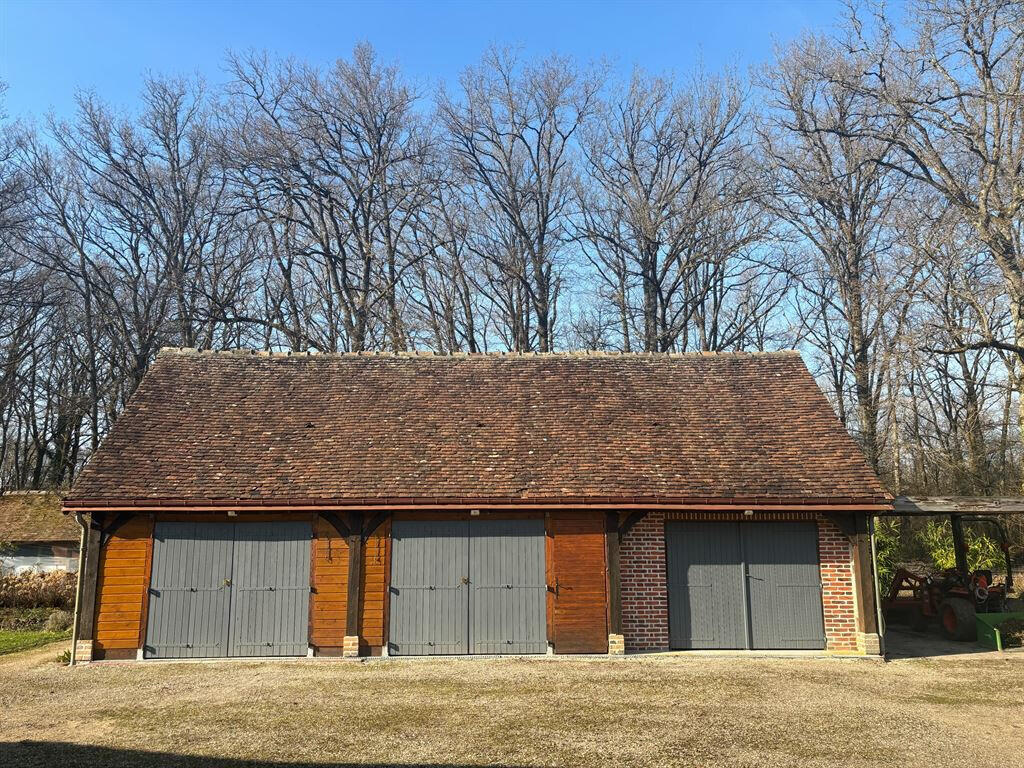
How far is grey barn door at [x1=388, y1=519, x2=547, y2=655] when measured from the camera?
11.9 meters

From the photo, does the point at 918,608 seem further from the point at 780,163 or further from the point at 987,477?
the point at 780,163

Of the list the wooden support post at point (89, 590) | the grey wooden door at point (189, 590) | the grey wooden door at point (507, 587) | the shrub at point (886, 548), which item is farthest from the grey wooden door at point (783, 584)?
the wooden support post at point (89, 590)

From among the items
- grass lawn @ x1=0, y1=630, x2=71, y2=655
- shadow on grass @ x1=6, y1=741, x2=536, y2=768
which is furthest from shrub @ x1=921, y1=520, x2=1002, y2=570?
grass lawn @ x1=0, y1=630, x2=71, y2=655

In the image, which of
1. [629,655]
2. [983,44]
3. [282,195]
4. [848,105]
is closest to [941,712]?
[629,655]

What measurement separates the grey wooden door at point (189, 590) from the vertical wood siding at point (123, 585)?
7.2 inches

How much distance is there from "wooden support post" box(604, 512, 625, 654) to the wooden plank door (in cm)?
8

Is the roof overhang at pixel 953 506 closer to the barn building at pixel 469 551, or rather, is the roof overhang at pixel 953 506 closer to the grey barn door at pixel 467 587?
the barn building at pixel 469 551

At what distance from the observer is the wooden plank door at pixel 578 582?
11.8 meters

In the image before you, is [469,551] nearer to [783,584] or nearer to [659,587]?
[659,587]

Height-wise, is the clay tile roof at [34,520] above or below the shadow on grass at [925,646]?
above

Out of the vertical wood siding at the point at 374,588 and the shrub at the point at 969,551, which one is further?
the shrub at the point at 969,551

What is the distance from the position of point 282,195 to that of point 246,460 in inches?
665

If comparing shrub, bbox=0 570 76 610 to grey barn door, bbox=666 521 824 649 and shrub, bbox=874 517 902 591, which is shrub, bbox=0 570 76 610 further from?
shrub, bbox=874 517 902 591

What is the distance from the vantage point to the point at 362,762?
21.7ft
